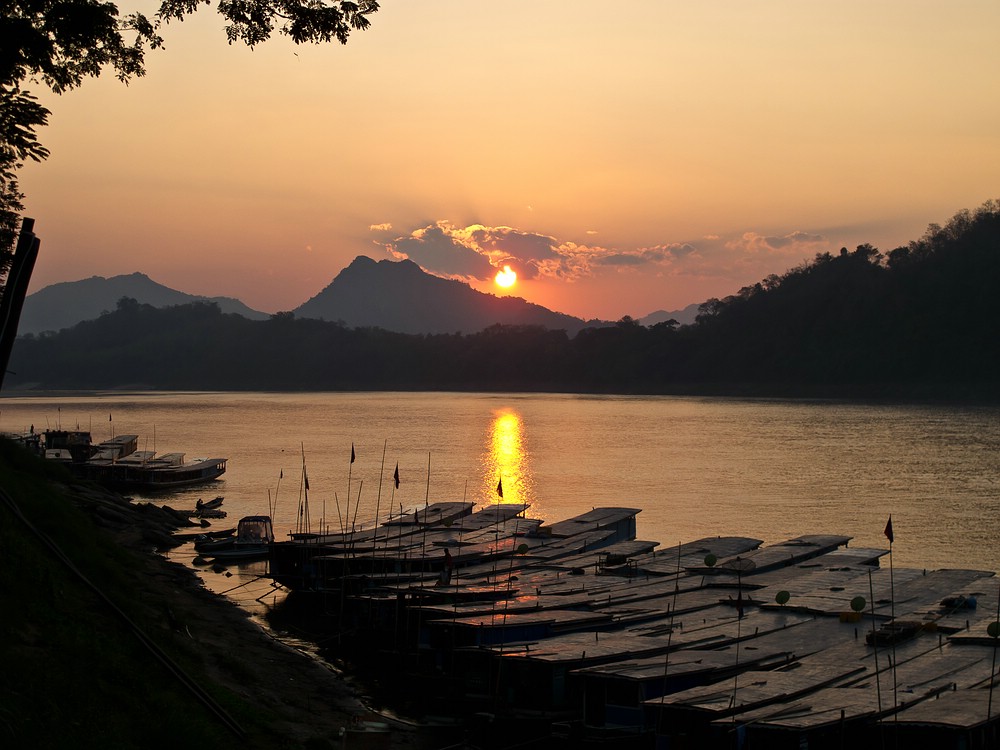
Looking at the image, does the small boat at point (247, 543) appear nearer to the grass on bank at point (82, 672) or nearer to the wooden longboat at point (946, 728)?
the grass on bank at point (82, 672)

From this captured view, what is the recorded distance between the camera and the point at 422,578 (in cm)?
3291

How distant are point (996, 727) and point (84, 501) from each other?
37226 mm

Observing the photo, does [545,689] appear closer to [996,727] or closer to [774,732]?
[774,732]

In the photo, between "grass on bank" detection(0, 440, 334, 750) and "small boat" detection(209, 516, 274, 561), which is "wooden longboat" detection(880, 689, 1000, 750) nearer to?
"grass on bank" detection(0, 440, 334, 750)

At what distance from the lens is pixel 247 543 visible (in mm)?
44812

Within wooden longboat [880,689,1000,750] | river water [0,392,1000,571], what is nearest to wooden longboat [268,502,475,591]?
river water [0,392,1000,571]

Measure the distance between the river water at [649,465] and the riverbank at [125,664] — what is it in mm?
11048

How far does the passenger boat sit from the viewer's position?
65812mm

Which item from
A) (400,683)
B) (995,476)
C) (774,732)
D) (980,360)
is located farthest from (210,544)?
(980,360)

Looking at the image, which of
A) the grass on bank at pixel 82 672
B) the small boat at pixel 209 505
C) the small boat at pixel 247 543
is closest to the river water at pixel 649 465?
the small boat at pixel 209 505

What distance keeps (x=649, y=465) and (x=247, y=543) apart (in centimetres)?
4670

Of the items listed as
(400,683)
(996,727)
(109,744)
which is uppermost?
(109,744)

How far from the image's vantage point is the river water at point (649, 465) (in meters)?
56.0

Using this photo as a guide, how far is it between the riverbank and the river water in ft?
36.2
